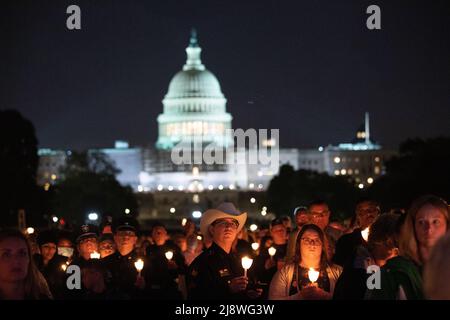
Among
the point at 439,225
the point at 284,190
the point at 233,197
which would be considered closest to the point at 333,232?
the point at 439,225

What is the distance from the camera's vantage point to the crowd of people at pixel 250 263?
336 inches

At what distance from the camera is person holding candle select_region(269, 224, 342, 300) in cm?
1034

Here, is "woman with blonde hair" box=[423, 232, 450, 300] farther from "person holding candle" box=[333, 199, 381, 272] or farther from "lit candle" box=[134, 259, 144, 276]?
"lit candle" box=[134, 259, 144, 276]

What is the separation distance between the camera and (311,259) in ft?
34.7

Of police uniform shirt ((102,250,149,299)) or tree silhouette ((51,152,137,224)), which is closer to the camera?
police uniform shirt ((102,250,149,299))

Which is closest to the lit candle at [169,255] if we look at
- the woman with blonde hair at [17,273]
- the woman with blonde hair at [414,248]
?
the woman with blonde hair at [414,248]

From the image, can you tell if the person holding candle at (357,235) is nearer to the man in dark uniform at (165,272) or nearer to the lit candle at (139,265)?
the man in dark uniform at (165,272)

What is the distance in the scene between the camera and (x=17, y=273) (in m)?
8.59

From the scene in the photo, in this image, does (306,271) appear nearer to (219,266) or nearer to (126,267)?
(219,266)

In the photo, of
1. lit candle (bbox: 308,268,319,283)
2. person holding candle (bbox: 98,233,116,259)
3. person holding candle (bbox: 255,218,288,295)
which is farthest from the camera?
person holding candle (bbox: 98,233,116,259)

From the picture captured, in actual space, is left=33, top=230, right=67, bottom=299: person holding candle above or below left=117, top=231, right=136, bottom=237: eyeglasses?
below

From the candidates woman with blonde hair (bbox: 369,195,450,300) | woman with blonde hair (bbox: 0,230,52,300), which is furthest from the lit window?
woman with blonde hair (bbox: 0,230,52,300)
